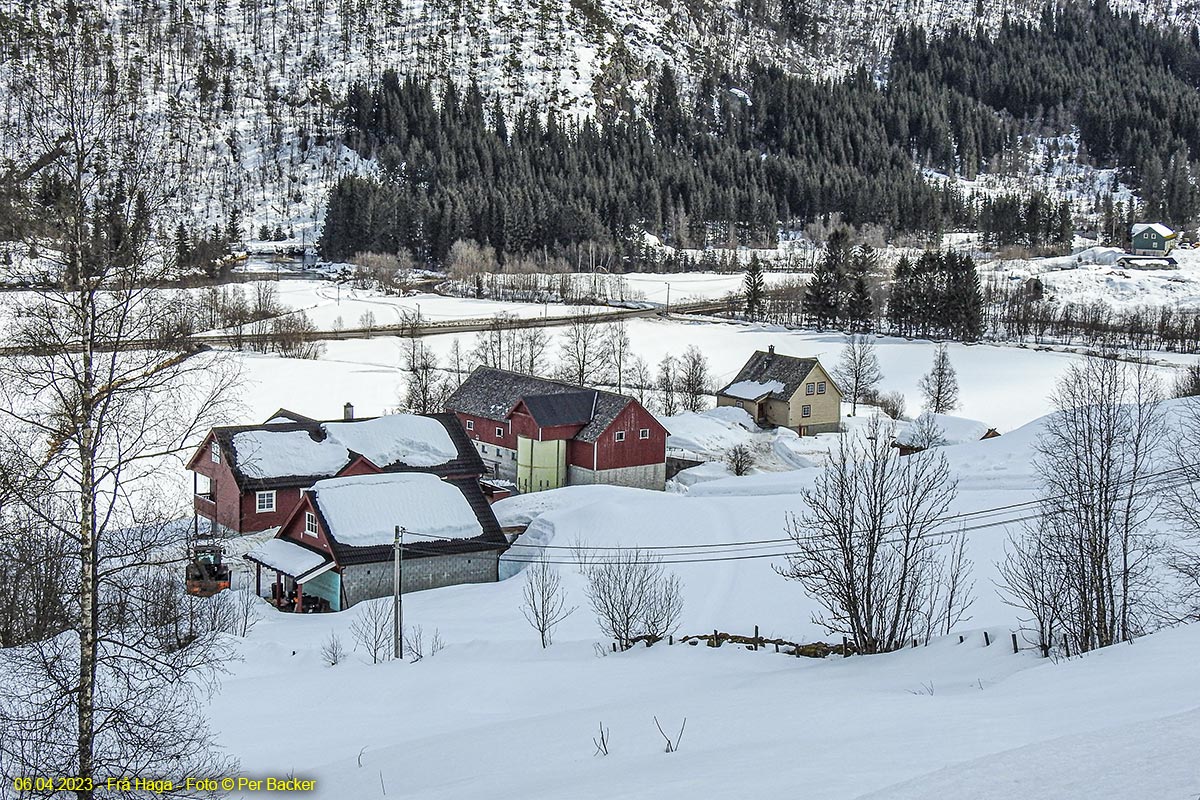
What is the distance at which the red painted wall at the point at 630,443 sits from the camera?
129ft

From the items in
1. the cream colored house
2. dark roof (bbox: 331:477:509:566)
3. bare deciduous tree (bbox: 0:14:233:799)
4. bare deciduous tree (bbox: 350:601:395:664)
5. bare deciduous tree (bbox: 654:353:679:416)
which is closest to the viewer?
bare deciduous tree (bbox: 0:14:233:799)

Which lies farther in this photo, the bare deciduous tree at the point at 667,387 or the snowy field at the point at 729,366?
the bare deciduous tree at the point at 667,387

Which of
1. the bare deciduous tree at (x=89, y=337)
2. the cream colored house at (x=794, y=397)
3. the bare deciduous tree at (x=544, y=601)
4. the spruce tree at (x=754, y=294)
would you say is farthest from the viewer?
the spruce tree at (x=754, y=294)

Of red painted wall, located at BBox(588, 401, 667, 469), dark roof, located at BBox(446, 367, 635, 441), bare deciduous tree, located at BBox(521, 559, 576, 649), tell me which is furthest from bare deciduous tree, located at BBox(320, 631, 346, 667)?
red painted wall, located at BBox(588, 401, 667, 469)

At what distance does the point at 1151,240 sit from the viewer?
106625mm

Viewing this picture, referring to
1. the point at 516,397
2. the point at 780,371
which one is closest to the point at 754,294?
the point at 780,371

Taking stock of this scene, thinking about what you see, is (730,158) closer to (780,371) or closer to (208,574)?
(780,371)

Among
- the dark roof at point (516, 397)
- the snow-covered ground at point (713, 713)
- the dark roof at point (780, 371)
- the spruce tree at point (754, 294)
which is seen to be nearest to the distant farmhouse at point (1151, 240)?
the spruce tree at point (754, 294)

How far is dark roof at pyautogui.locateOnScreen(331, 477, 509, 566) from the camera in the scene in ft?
85.8

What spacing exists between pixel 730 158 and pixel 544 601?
134 m

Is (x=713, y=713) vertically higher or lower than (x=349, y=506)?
higher

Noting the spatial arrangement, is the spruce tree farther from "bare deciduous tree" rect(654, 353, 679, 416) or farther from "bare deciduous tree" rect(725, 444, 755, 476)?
"bare deciduous tree" rect(725, 444, 755, 476)

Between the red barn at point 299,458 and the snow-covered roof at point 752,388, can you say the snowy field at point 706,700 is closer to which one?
the red barn at point 299,458

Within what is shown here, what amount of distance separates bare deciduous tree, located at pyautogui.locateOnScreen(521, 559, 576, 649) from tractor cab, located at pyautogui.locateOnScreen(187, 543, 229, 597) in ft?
25.2
